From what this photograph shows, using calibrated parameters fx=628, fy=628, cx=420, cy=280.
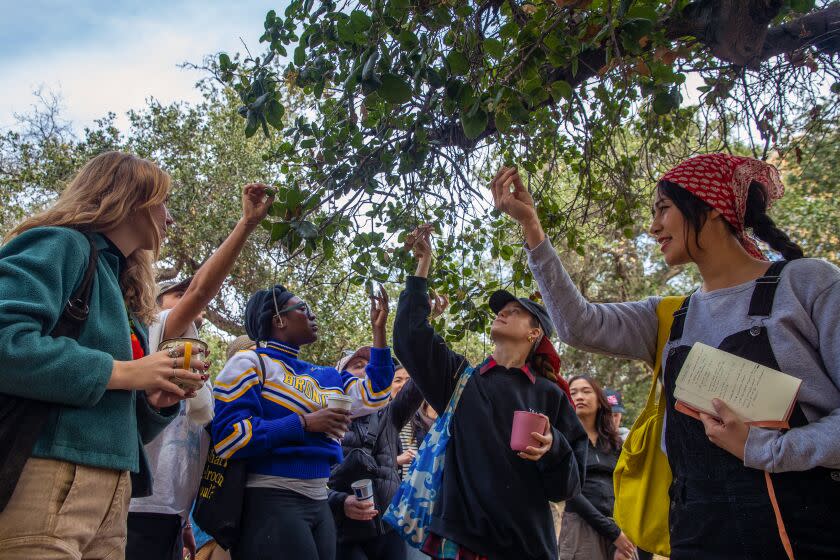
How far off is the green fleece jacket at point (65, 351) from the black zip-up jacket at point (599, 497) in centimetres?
283

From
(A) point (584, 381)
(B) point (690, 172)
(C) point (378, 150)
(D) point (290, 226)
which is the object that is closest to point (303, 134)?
(C) point (378, 150)

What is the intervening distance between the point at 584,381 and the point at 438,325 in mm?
1986

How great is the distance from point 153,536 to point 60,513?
1.35m

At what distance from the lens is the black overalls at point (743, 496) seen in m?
1.45

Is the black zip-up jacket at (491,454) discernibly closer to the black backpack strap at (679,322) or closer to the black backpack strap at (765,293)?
the black backpack strap at (679,322)

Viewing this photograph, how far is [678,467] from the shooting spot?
1.76 meters

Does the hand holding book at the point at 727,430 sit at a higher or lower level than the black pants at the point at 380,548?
higher

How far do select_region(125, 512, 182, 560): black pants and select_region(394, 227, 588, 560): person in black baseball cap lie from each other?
1095 millimetres

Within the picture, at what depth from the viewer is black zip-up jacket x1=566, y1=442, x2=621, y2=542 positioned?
13.0 feet

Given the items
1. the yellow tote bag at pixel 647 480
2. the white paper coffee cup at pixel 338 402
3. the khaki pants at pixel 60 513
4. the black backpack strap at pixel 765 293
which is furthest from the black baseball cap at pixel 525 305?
the khaki pants at pixel 60 513

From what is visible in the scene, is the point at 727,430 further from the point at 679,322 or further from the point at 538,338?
the point at 538,338

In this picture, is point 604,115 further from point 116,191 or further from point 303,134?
point 116,191

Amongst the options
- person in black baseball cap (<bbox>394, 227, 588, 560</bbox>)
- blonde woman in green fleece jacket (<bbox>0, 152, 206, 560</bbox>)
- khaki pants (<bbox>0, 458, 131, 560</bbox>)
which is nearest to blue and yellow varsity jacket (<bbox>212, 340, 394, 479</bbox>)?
person in black baseball cap (<bbox>394, 227, 588, 560</bbox>)

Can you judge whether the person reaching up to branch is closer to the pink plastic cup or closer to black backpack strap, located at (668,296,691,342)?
the pink plastic cup
